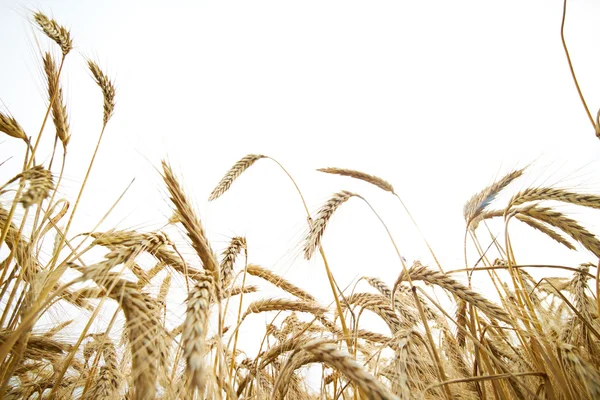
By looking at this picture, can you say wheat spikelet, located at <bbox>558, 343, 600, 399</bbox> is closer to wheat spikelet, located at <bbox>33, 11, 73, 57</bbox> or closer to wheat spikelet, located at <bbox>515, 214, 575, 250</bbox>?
wheat spikelet, located at <bbox>515, 214, 575, 250</bbox>

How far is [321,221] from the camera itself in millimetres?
2133

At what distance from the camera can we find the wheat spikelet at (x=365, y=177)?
124 inches

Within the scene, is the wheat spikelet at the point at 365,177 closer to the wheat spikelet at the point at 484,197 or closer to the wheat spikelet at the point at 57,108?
the wheat spikelet at the point at 484,197

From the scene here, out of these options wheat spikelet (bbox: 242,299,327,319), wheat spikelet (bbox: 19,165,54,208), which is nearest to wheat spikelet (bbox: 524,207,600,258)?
wheat spikelet (bbox: 242,299,327,319)

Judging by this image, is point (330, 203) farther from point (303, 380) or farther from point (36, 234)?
point (36, 234)

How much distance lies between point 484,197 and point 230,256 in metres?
2.04

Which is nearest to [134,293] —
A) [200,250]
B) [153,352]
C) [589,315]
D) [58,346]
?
[153,352]

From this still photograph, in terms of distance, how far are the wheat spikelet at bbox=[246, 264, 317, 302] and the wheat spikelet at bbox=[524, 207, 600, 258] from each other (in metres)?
1.81

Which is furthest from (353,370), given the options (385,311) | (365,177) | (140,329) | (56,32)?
(56,32)

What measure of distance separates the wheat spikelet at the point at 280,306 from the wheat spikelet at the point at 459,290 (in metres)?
0.87

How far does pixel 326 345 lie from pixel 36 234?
5.06 ft

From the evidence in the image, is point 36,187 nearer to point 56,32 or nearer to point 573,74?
point 56,32

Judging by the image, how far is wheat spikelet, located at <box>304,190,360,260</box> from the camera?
197cm

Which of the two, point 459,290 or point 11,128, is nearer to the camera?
point 459,290
